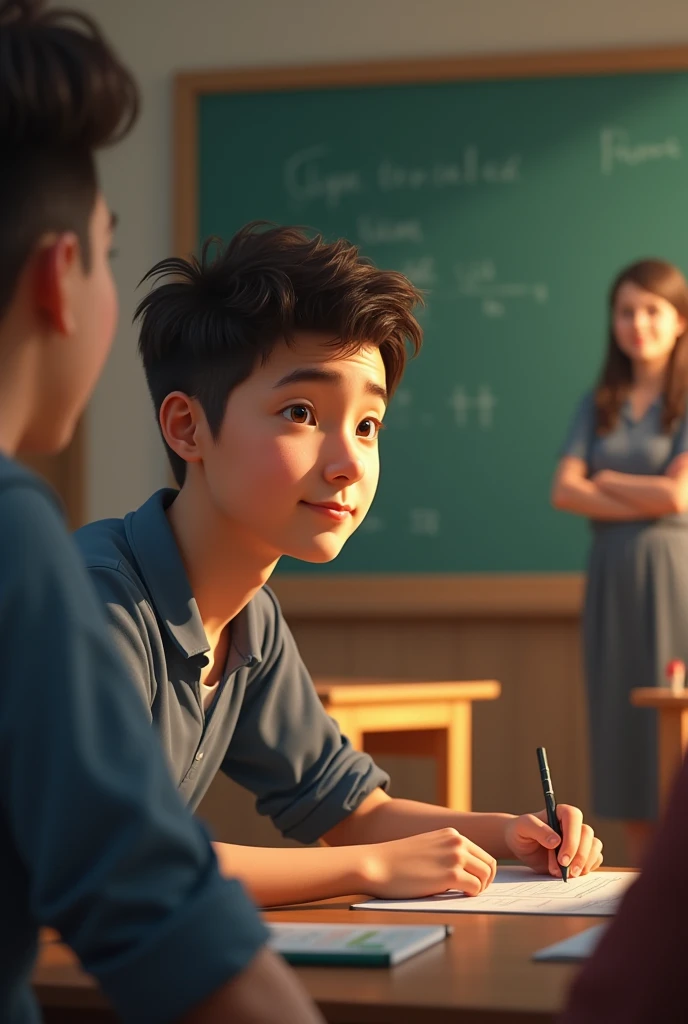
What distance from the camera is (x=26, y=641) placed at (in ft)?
1.98

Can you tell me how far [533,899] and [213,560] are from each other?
0.49 m

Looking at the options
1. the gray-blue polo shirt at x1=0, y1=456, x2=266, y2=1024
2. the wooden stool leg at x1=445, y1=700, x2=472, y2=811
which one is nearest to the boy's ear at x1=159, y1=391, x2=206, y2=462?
the gray-blue polo shirt at x1=0, y1=456, x2=266, y2=1024

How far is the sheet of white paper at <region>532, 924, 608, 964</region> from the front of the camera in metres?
0.93

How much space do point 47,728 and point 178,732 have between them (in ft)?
2.77

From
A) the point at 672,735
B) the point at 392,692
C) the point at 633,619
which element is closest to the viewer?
the point at 392,692

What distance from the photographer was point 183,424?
1521 millimetres

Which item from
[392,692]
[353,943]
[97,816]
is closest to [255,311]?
[353,943]

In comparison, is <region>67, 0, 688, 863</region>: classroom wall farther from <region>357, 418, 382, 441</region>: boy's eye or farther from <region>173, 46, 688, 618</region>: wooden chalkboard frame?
<region>357, 418, 382, 441</region>: boy's eye

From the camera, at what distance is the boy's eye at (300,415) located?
4.64 ft

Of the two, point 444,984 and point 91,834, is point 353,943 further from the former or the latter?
point 91,834

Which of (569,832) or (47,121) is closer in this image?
(47,121)

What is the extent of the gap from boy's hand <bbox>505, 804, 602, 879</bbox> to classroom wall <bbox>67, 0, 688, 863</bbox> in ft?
10.3

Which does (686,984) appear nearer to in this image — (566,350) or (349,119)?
(566,350)

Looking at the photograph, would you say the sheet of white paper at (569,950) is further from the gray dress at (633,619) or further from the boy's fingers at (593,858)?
the gray dress at (633,619)
